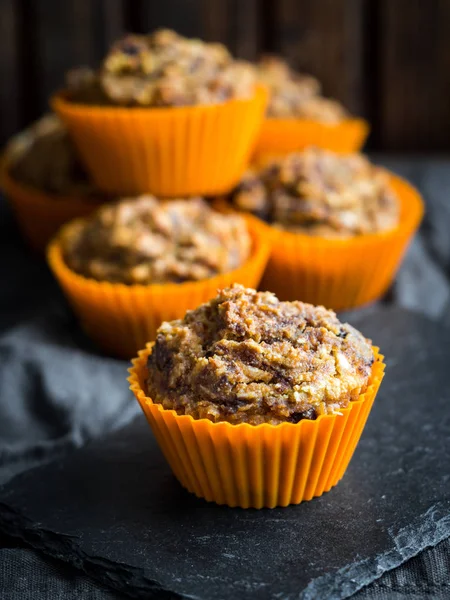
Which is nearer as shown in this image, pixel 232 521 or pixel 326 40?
pixel 232 521

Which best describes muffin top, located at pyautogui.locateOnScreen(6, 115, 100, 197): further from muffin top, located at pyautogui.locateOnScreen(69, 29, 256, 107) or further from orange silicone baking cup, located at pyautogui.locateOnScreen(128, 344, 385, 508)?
orange silicone baking cup, located at pyautogui.locateOnScreen(128, 344, 385, 508)

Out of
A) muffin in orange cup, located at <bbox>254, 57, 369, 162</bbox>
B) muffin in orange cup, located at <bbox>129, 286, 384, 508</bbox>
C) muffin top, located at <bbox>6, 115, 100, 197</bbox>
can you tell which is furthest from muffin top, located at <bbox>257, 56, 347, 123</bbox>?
muffin in orange cup, located at <bbox>129, 286, 384, 508</bbox>

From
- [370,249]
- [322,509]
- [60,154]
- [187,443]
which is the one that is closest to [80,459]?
[187,443]

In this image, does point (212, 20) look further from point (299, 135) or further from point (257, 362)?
point (257, 362)

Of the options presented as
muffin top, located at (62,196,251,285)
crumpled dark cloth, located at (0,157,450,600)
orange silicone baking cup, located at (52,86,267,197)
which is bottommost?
crumpled dark cloth, located at (0,157,450,600)

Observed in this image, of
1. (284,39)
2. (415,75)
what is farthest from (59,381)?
(415,75)

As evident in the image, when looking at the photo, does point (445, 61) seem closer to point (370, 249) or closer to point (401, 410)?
point (370, 249)
